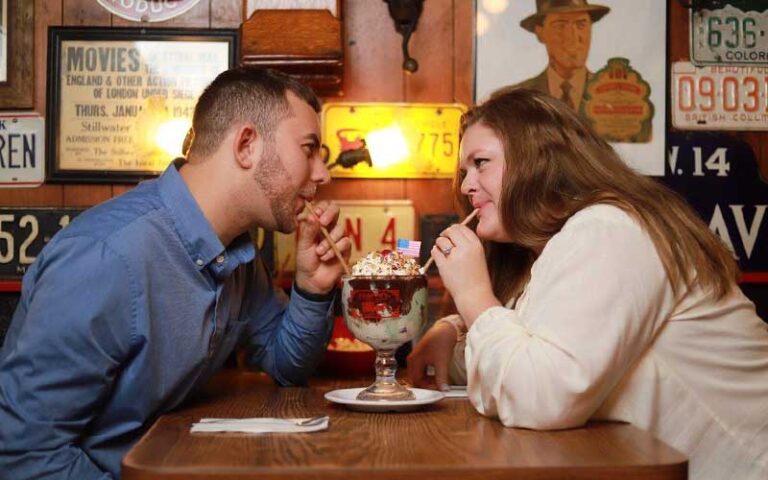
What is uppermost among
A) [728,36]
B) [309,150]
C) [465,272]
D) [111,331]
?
[728,36]

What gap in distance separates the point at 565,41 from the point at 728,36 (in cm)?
57

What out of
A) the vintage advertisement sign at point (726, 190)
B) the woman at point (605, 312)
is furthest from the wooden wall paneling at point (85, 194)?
the vintage advertisement sign at point (726, 190)

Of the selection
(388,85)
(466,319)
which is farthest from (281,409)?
(388,85)

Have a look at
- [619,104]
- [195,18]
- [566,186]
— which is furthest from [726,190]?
[195,18]

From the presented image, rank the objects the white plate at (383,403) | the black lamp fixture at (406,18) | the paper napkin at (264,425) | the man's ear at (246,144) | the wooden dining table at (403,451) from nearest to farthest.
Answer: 1. the wooden dining table at (403,451)
2. the paper napkin at (264,425)
3. the white plate at (383,403)
4. the man's ear at (246,144)
5. the black lamp fixture at (406,18)

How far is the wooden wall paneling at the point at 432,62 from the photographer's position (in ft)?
11.1

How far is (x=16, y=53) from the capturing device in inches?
131

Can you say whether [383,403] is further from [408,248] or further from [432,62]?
[432,62]

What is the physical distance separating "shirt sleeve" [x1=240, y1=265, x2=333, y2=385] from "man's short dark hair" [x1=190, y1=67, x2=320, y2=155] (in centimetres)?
49

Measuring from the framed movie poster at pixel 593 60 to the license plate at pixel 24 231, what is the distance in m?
1.49

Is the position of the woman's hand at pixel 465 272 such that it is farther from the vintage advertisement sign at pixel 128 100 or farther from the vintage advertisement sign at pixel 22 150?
the vintage advertisement sign at pixel 22 150

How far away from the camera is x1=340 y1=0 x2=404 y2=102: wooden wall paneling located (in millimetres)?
3379

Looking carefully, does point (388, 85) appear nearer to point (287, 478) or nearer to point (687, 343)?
point (687, 343)

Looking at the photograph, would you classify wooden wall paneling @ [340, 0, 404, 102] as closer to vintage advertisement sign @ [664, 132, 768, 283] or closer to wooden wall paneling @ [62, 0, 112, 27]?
wooden wall paneling @ [62, 0, 112, 27]
